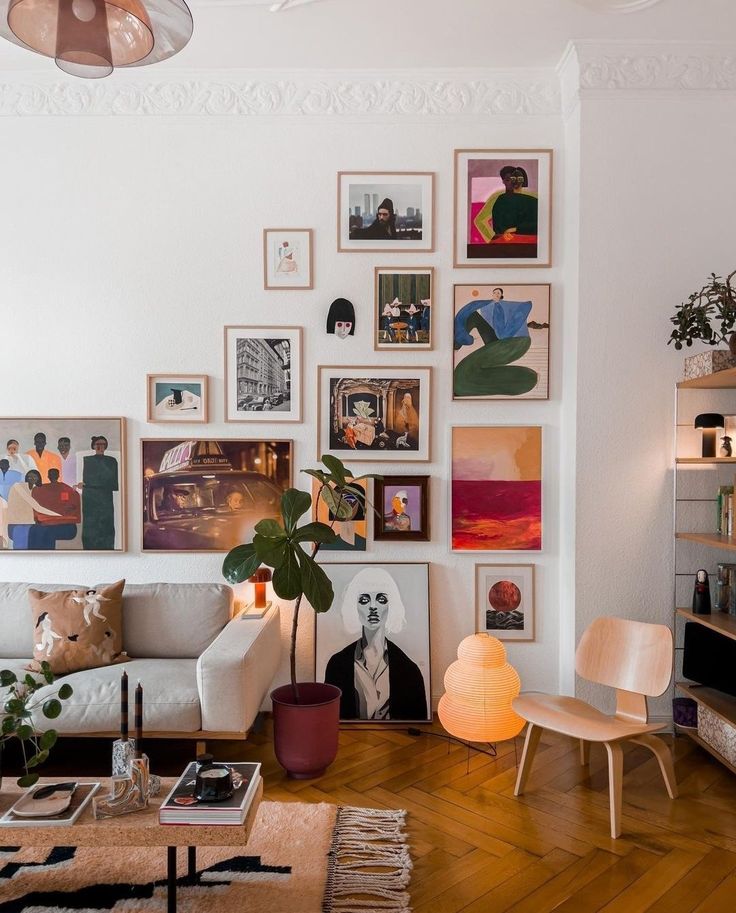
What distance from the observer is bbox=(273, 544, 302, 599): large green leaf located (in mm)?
3105

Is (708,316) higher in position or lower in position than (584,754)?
higher

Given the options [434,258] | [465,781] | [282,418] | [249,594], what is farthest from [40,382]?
[465,781]

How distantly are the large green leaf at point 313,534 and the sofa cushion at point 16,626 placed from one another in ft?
4.41

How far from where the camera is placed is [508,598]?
13.0 ft

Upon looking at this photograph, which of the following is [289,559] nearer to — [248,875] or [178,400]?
[248,875]

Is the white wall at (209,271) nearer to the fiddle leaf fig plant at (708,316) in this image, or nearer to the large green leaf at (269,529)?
the fiddle leaf fig plant at (708,316)

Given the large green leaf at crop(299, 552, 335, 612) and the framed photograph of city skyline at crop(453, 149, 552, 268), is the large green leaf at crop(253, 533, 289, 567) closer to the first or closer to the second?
the large green leaf at crop(299, 552, 335, 612)

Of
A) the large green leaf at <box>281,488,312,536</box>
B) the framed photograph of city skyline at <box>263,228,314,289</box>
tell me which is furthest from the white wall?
the large green leaf at <box>281,488,312,536</box>

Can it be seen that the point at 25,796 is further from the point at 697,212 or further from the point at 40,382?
the point at 697,212

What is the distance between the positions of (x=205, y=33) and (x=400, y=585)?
9.80 ft

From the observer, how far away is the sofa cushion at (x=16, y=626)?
3.60m

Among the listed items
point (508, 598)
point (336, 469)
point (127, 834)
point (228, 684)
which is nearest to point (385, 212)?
point (336, 469)

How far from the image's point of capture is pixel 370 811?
9.48 feet

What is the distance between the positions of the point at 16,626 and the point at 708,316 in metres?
3.89
